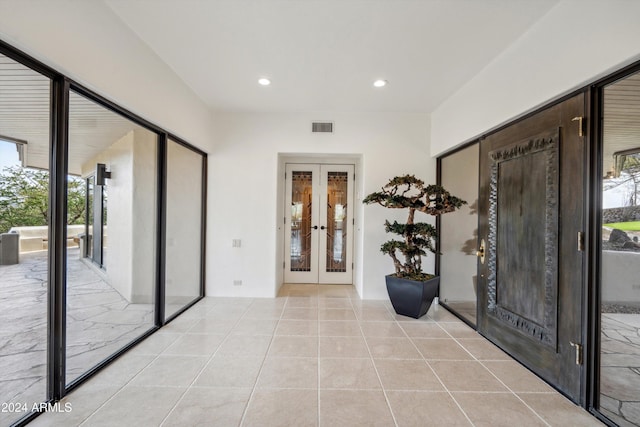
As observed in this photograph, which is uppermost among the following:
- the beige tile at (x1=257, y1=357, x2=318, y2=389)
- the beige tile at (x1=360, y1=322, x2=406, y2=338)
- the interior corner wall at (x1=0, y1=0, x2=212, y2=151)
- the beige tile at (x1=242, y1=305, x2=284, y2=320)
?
the interior corner wall at (x1=0, y1=0, x2=212, y2=151)

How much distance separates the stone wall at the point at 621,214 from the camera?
1.66 meters

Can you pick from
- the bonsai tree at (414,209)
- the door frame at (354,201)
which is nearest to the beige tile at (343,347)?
the bonsai tree at (414,209)

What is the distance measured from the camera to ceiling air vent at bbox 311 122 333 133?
424cm

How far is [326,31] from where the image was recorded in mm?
2355

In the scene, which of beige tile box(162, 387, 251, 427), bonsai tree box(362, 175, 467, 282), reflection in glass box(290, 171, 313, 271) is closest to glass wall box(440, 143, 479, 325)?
bonsai tree box(362, 175, 467, 282)

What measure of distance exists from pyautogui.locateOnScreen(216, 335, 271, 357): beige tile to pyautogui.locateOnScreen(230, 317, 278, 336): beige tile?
0.10 metres

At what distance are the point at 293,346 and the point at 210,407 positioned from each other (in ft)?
3.20

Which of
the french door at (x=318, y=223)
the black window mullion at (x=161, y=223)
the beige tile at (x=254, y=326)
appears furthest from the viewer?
the french door at (x=318, y=223)

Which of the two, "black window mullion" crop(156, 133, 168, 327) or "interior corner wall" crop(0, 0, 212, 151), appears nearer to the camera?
"interior corner wall" crop(0, 0, 212, 151)

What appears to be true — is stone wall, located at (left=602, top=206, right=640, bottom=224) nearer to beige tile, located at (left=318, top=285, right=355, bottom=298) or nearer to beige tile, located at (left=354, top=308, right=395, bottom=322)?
beige tile, located at (left=354, top=308, right=395, bottom=322)

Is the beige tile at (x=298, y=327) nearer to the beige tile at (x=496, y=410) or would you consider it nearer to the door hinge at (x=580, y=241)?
the beige tile at (x=496, y=410)

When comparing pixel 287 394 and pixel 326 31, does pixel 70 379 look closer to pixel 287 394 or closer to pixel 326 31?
pixel 287 394

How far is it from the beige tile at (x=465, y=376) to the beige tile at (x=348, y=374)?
0.56 m

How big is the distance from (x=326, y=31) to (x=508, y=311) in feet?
9.88
